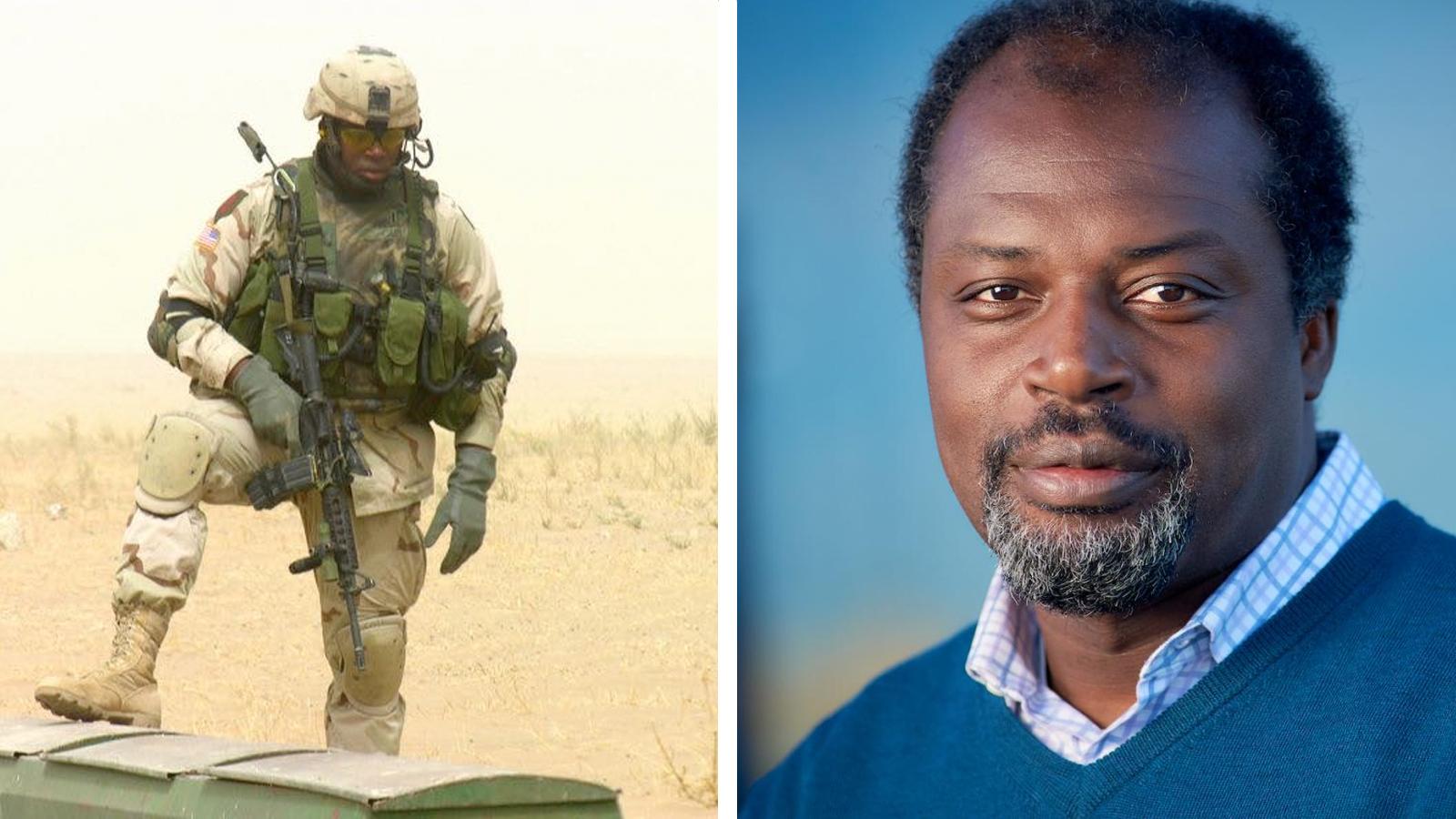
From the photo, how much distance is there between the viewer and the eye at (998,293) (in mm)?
2379

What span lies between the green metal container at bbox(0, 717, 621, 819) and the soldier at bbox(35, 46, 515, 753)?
101 cm

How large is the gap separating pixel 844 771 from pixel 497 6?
3.30 metres

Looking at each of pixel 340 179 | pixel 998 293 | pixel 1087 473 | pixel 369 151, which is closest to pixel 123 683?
pixel 340 179

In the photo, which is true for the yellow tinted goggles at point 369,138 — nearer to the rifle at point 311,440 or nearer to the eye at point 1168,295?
the rifle at point 311,440

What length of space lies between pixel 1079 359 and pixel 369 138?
299cm

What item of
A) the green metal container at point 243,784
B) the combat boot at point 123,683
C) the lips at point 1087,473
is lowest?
the green metal container at point 243,784

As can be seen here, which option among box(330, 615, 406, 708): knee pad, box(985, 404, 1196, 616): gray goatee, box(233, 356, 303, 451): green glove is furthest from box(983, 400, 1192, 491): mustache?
box(330, 615, 406, 708): knee pad

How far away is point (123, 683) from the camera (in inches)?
185

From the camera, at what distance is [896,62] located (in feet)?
Answer: 13.9

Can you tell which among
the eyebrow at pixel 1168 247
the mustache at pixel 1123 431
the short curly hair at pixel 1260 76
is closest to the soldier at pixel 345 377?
the short curly hair at pixel 1260 76

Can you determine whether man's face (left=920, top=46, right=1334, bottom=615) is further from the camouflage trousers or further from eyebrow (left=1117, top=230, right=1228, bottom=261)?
the camouflage trousers

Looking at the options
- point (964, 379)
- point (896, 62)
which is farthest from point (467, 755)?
point (964, 379)

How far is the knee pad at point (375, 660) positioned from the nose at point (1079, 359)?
2.98m

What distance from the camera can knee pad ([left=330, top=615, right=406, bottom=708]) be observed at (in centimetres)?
489
